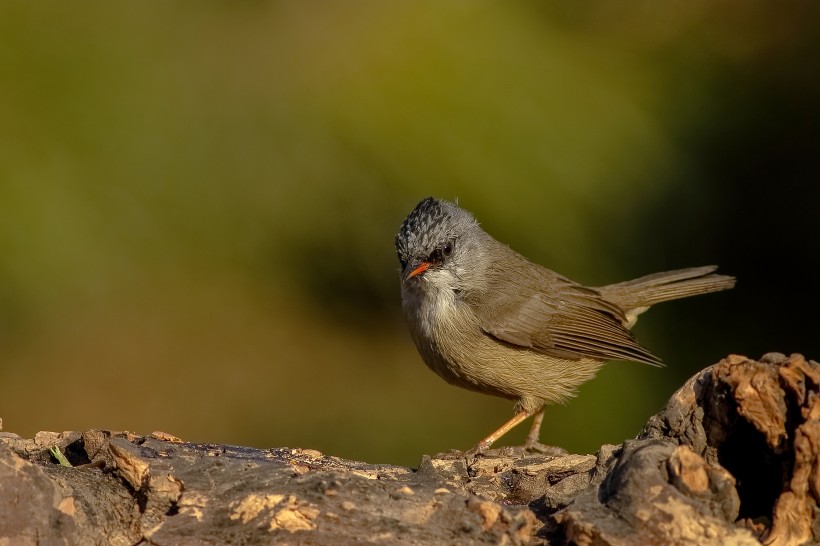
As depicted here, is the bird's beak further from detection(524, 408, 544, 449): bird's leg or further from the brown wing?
detection(524, 408, 544, 449): bird's leg

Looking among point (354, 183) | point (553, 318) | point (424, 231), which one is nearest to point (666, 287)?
point (553, 318)

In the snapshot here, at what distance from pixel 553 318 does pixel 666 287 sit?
861mm

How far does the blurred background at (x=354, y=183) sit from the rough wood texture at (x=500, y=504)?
156 inches

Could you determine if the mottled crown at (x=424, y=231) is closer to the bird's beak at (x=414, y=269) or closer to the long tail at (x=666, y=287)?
the bird's beak at (x=414, y=269)

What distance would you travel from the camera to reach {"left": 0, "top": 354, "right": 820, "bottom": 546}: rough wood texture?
3.00 metres

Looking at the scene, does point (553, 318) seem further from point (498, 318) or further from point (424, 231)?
point (424, 231)

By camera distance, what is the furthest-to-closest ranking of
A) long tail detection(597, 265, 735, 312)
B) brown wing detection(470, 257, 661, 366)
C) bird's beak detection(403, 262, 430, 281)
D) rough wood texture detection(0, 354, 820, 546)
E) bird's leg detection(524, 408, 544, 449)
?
1. long tail detection(597, 265, 735, 312)
2. bird's leg detection(524, 408, 544, 449)
3. brown wing detection(470, 257, 661, 366)
4. bird's beak detection(403, 262, 430, 281)
5. rough wood texture detection(0, 354, 820, 546)

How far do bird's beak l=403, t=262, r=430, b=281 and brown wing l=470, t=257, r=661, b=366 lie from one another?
14.4 inches

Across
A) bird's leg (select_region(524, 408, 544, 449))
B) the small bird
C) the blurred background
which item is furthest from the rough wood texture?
the blurred background

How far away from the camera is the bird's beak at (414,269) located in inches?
236

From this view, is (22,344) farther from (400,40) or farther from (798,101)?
(798,101)

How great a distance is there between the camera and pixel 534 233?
752 cm

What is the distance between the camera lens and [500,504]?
3215mm

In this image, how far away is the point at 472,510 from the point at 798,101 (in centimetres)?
519
